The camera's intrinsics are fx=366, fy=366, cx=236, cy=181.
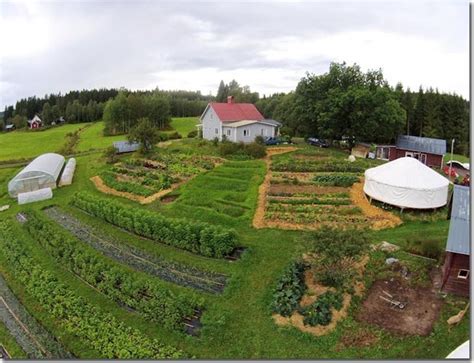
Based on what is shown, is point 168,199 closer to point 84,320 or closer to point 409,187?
point 84,320

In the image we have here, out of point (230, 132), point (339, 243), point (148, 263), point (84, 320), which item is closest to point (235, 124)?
point (230, 132)

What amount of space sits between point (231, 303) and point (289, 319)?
1799 mm

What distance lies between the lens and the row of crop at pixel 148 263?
11920 millimetres

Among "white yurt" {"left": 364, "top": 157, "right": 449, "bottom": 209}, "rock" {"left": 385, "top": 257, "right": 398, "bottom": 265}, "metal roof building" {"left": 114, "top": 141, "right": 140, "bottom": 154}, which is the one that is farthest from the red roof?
"rock" {"left": 385, "top": 257, "right": 398, "bottom": 265}

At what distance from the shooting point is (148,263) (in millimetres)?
13250

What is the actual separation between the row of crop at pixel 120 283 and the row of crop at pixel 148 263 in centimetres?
45

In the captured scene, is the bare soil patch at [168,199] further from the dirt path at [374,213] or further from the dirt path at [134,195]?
the dirt path at [374,213]

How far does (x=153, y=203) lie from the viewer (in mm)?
19203

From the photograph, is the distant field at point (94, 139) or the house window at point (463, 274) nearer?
the house window at point (463, 274)

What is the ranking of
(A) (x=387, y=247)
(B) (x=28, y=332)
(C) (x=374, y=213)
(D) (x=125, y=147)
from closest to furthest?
(B) (x=28, y=332), (A) (x=387, y=247), (C) (x=374, y=213), (D) (x=125, y=147)

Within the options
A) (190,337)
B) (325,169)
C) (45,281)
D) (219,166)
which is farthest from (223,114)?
(190,337)

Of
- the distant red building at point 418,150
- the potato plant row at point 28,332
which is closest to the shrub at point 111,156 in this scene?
the potato plant row at point 28,332

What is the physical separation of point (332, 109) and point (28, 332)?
24740mm

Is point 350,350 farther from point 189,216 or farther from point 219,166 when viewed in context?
point 219,166
